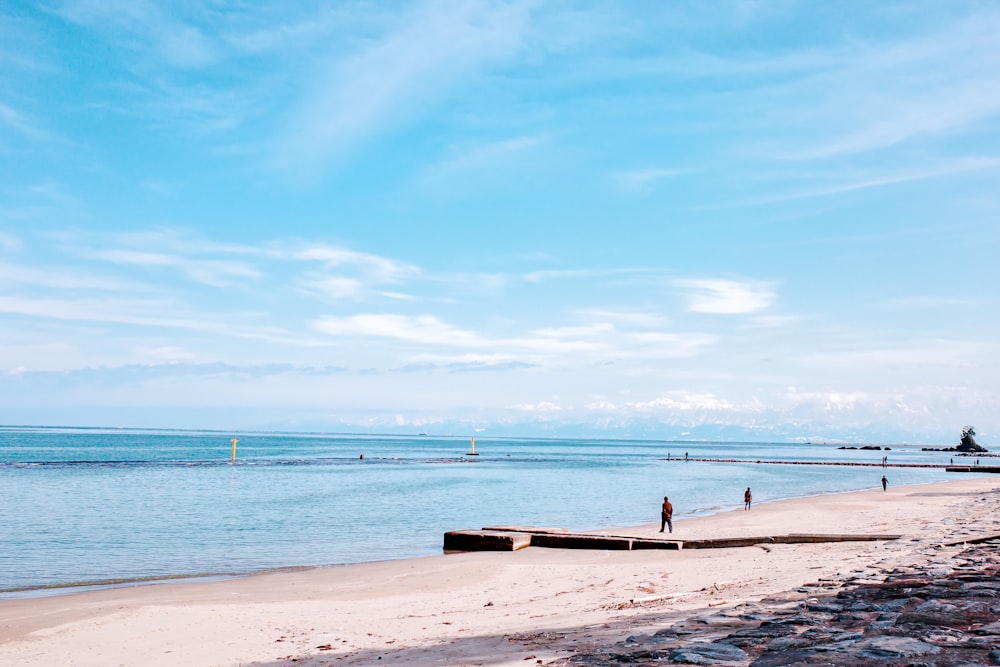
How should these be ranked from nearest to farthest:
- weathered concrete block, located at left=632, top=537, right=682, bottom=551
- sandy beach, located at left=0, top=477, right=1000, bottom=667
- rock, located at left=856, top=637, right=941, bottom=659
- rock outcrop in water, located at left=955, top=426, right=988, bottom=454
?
rock, located at left=856, top=637, right=941, bottom=659, sandy beach, located at left=0, top=477, right=1000, bottom=667, weathered concrete block, located at left=632, top=537, right=682, bottom=551, rock outcrop in water, located at left=955, top=426, right=988, bottom=454

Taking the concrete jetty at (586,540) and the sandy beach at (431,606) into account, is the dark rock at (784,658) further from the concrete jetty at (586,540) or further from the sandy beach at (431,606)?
the concrete jetty at (586,540)

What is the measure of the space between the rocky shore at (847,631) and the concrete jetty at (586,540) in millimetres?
12397

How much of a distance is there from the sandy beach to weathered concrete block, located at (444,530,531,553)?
104 centimetres

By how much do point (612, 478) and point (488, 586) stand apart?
60.3m

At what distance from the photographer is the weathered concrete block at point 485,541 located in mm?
25703

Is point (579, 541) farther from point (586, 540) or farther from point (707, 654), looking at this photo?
point (707, 654)

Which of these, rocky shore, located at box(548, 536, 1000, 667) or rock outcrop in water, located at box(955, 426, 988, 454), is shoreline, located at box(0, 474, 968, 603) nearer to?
rocky shore, located at box(548, 536, 1000, 667)

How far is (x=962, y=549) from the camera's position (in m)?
16.3

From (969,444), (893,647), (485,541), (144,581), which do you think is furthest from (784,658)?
(969,444)

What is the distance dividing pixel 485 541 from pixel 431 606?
10647 millimetres

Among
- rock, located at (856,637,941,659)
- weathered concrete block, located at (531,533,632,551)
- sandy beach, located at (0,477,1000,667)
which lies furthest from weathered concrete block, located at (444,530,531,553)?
rock, located at (856,637,941,659)

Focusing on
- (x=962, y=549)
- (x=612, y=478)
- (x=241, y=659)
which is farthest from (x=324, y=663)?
(x=612, y=478)

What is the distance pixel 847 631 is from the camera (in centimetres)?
769

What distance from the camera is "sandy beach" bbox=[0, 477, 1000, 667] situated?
36.3 ft
